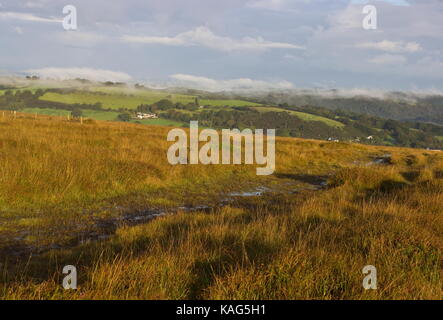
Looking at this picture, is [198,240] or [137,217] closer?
[198,240]

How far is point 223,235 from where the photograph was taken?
5477 millimetres

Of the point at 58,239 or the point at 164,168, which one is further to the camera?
the point at 164,168

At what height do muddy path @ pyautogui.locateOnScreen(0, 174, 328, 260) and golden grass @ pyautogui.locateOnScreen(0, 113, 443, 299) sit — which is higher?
golden grass @ pyautogui.locateOnScreen(0, 113, 443, 299)

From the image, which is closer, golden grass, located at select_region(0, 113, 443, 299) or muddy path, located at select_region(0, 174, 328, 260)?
golden grass, located at select_region(0, 113, 443, 299)

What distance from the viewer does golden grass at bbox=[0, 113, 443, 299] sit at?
12.0 feet

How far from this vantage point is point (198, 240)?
5402 millimetres

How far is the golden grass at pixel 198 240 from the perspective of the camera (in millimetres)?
3662

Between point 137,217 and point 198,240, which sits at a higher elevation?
point 198,240

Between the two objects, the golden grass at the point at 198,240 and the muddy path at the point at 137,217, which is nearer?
the golden grass at the point at 198,240

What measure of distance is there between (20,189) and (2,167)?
40.9 inches

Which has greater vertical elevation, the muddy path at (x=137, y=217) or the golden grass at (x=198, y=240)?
the golden grass at (x=198, y=240)

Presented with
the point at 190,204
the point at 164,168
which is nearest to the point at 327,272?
the point at 190,204
